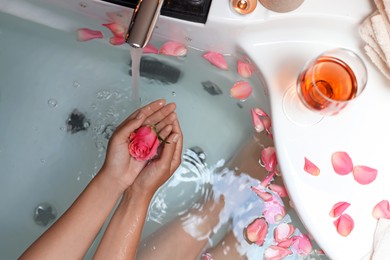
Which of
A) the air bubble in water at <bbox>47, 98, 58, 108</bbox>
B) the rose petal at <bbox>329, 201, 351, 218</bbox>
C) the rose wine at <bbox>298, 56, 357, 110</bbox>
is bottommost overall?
the air bubble in water at <bbox>47, 98, 58, 108</bbox>

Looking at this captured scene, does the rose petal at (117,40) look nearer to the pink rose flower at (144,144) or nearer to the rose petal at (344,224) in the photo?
the pink rose flower at (144,144)

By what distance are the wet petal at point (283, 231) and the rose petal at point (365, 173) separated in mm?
361

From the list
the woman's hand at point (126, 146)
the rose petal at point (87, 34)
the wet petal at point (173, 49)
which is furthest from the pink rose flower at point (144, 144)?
the rose petal at point (87, 34)

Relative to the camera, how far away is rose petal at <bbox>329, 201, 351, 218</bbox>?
2.89ft

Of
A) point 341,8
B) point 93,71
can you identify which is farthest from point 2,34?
point 341,8

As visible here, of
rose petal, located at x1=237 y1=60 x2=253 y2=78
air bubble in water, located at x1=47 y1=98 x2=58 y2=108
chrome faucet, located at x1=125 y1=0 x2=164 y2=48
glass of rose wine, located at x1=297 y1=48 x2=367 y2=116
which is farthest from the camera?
air bubble in water, located at x1=47 y1=98 x2=58 y2=108

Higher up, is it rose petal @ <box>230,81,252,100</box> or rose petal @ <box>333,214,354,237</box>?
rose petal @ <box>230,81,252,100</box>

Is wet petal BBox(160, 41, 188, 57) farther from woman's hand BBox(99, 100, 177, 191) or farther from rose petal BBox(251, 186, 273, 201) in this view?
rose petal BBox(251, 186, 273, 201)

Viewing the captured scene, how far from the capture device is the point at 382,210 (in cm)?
89

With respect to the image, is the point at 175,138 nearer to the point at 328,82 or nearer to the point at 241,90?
the point at 241,90

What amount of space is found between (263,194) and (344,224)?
0.39 metres

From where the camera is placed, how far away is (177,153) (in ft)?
3.81

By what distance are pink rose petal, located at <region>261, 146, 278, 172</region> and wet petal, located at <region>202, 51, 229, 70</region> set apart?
212mm

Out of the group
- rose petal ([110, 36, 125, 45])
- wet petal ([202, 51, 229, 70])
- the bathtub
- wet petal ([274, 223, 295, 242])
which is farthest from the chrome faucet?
wet petal ([274, 223, 295, 242])
